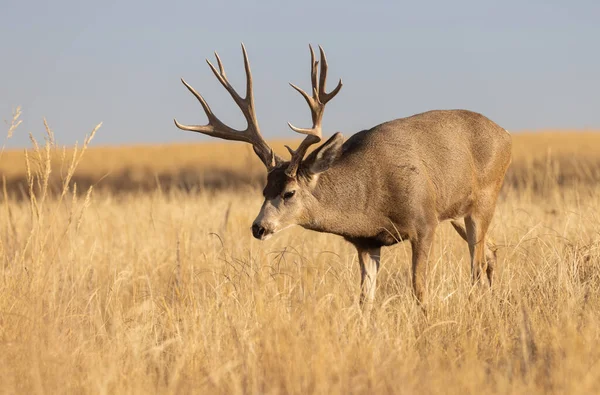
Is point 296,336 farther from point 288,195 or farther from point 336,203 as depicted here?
point 336,203

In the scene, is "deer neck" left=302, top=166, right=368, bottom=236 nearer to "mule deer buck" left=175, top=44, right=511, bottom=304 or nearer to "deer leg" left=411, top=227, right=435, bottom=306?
"mule deer buck" left=175, top=44, right=511, bottom=304

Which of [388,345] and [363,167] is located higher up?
[363,167]

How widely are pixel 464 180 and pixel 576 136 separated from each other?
38.2 meters

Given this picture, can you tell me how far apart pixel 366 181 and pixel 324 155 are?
1.79 ft

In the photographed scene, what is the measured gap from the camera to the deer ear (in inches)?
287

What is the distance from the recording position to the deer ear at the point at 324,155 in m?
7.30

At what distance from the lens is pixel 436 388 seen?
4.35m

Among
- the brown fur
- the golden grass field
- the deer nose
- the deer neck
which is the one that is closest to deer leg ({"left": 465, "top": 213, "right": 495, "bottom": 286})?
the brown fur

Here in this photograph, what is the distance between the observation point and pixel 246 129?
7.98 metres

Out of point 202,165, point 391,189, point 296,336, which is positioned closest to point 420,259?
→ point 391,189

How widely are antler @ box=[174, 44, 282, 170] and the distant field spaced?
13687mm

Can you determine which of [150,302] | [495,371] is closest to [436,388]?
[495,371]

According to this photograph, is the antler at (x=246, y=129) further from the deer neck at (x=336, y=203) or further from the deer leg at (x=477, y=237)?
the deer leg at (x=477, y=237)

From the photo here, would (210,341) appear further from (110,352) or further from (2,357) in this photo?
(2,357)
